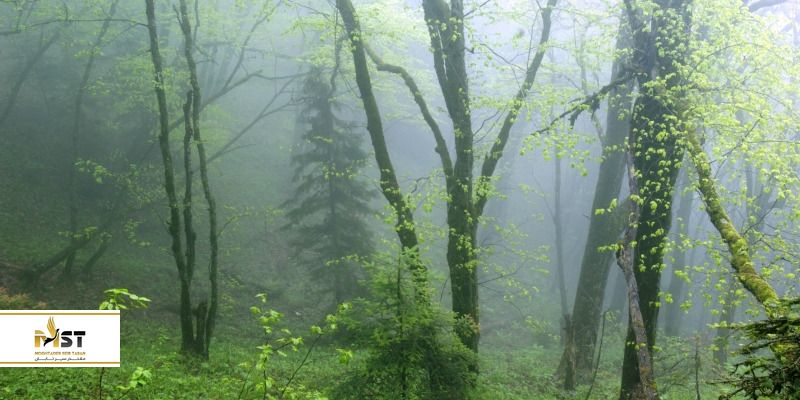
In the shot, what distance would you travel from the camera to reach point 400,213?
10.4m

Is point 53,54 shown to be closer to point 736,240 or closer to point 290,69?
point 290,69

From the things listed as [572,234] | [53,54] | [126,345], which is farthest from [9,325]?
[572,234]

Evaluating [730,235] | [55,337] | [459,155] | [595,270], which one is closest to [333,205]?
[595,270]

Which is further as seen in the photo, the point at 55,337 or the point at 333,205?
the point at 333,205

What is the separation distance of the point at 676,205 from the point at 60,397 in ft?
111

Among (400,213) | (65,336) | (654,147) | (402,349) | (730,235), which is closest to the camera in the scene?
(65,336)

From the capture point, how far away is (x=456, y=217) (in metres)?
9.91

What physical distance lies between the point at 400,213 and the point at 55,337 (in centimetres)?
619

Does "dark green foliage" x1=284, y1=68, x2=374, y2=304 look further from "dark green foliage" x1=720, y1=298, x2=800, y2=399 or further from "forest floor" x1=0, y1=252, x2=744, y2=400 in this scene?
"dark green foliage" x1=720, y1=298, x2=800, y2=399

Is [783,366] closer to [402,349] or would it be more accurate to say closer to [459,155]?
[402,349]

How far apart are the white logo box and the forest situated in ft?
Result: 2.43

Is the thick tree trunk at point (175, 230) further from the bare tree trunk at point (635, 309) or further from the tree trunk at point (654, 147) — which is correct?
the tree trunk at point (654, 147)

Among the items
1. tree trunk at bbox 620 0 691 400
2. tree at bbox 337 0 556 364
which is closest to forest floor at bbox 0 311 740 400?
tree trunk at bbox 620 0 691 400

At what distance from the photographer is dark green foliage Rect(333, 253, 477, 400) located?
6.67m
